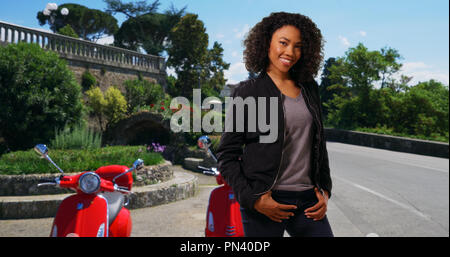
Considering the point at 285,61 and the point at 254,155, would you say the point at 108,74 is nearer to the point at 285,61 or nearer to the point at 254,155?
the point at 285,61

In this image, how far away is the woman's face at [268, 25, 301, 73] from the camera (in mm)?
1608

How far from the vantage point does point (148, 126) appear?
13156 millimetres

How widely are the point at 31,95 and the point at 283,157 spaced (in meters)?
8.21

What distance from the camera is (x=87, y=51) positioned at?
13406 millimetres

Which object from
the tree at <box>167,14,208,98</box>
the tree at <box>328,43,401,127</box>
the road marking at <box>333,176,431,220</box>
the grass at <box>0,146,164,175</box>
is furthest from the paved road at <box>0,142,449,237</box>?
the tree at <box>328,43,401,127</box>

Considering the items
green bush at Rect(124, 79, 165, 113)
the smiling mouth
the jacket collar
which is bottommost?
the jacket collar

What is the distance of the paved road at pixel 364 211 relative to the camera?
490 cm

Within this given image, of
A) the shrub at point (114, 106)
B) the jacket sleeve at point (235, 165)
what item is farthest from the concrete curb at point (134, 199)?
the shrub at point (114, 106)

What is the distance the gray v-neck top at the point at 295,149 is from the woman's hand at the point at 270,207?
7 centimetres

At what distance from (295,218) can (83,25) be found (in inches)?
1052

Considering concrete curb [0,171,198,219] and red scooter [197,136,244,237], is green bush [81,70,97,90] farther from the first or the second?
red scooter [197,136,244,237]

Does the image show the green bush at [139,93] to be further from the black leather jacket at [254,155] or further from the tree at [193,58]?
the black leather jacket at [254,155]

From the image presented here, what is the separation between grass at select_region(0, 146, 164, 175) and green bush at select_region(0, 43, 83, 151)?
208 centimetres
